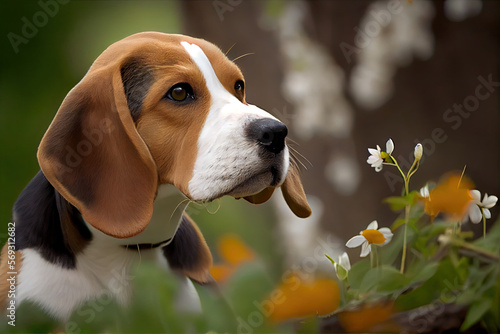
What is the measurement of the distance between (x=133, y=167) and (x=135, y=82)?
0.21 m

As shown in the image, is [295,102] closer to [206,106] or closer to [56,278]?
[206,106]

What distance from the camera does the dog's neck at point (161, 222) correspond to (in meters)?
1.27

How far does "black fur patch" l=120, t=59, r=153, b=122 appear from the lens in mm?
1275

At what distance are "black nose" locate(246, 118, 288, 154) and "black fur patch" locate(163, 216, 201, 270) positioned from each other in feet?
1.26

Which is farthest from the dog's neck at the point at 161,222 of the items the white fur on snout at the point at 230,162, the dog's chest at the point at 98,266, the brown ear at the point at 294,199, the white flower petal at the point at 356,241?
the white flower petal at the point at 356,241

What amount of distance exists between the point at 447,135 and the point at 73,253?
5.76ft

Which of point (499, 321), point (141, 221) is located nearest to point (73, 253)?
point (141, 221)

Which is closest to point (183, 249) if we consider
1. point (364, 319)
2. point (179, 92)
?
point (179, 92)

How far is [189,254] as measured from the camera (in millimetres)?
1378

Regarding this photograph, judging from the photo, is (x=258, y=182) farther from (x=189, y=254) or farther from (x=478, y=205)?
(x=478, y=205)

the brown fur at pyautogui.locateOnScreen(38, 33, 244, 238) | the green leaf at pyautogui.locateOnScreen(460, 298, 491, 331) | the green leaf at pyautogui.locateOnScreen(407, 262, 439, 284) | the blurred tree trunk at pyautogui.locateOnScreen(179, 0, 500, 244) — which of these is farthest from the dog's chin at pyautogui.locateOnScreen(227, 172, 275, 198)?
the blurred tree trunk at pyautogui.locateOnScreen(179, 0, 500, 244)

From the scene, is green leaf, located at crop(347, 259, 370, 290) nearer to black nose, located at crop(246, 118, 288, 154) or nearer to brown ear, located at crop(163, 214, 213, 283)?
black nose, located at crop(246, 118, 288, 154)

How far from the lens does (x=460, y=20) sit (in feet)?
7.88

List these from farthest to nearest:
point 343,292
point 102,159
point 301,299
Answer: point 102,159, point 343,292, point 301,299
